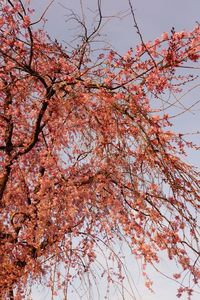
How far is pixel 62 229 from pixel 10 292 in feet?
6.44

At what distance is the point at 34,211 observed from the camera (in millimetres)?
8188

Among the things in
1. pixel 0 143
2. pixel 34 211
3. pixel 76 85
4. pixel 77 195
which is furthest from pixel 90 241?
pixel 76 85

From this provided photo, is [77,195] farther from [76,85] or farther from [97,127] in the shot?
[76,85]

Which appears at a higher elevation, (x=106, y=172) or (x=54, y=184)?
(x=54, y=184)

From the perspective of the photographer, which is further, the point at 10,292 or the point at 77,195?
the point at 10,292

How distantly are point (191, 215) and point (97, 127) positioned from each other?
2116mm

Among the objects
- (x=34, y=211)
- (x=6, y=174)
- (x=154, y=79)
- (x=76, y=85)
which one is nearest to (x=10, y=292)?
(x=34, y=211)

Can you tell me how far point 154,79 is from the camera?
575cm

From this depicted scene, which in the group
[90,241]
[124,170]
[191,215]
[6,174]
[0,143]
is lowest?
[191,215]

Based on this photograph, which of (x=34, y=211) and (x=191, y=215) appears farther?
(x=34, y=211)

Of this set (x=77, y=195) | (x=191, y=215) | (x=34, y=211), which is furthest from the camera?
(x=34, y=211)

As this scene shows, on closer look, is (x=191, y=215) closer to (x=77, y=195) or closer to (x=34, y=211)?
(x=77, y=195)

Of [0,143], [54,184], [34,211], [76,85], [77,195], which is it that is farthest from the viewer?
[0,143]

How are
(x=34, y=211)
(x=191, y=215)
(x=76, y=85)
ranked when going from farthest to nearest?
(x=34, y=211) → (x=76, y=85) → (x=191, y=215)
